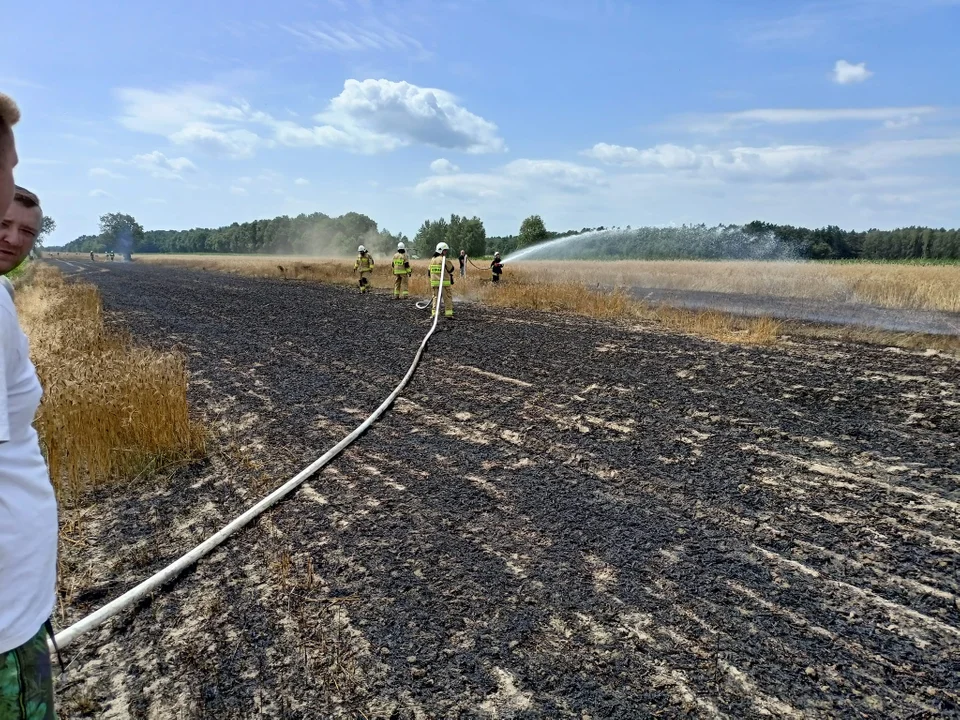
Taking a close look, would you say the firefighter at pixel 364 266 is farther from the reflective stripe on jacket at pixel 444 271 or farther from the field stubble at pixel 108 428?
the field stubble at pixel 108 428

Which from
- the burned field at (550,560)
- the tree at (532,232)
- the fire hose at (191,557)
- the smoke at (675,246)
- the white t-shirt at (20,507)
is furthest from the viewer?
the tree at (532,232)

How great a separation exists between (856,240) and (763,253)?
2640cm

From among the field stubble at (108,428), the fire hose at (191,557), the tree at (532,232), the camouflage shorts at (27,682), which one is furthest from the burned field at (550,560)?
the tree at (532,232)

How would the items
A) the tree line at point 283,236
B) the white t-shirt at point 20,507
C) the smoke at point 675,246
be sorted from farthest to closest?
the tree line at point 283,236, the smoke at point 675,246, the white t-shirt at point 20,507

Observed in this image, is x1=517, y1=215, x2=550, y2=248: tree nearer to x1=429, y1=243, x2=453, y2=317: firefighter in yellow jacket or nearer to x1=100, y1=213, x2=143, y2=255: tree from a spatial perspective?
x1=429, y1=243, x2=453, y2=317: firefighter in yellow jacket

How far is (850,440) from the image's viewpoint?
18.3 ft

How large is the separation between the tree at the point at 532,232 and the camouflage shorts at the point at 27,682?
64895 millimetres

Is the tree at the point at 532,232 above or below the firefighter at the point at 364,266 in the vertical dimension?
above

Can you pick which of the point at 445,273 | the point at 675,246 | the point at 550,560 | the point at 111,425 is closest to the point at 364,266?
the point at 445,273

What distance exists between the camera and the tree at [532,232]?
65.6 meters

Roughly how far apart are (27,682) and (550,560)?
8.87 ft

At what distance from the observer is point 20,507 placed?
1309 millimetres

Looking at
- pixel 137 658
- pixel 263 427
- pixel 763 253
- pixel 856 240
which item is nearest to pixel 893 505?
pixel 137 658

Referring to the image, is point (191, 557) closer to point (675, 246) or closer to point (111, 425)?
point (111, 425)
